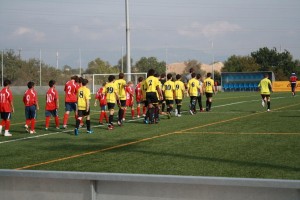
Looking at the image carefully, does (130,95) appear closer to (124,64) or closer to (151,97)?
(151,97)

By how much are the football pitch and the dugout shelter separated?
158 ft

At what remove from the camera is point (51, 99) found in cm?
1938

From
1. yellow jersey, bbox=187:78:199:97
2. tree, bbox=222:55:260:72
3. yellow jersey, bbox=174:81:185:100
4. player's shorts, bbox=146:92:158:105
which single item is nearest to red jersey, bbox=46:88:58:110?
player's shorts, bbox=146:92:158:105

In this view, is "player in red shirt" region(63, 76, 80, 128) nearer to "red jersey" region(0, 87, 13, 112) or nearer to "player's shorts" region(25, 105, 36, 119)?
"player's shorts" region(25, 105, 36, 119)

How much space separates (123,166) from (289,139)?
565 cm

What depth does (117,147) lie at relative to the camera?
1343 centimetres

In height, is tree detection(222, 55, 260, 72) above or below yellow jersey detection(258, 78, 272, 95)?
above

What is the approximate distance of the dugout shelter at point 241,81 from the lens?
66750mm

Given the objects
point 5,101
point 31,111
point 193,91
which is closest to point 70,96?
point 31,111

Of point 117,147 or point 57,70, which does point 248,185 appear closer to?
point 117,147

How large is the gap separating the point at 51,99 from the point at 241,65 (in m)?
74.7

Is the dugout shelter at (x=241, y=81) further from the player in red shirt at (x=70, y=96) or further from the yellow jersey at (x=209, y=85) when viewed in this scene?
the player in red shirt at (x=70, y=96)

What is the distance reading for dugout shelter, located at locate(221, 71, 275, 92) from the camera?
219ft

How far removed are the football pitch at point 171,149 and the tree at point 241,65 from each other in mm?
72072
